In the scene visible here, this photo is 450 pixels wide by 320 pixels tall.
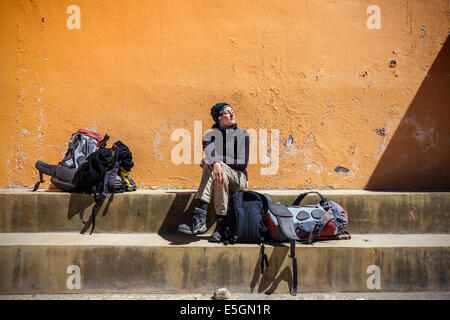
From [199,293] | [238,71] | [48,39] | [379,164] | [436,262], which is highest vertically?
[48,39]

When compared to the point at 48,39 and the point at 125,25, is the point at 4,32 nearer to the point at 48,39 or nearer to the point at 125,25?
the point at 48,39

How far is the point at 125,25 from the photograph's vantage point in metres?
4.17

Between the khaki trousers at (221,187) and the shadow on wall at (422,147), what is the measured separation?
2006 mm

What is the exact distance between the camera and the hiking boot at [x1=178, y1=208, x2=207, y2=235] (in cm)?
290

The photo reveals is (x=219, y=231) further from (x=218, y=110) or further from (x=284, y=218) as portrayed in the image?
(x=218, y=110)

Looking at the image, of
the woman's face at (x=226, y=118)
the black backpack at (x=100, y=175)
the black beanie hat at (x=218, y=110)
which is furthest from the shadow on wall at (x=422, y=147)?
the black backpack at (x=100, y=175)

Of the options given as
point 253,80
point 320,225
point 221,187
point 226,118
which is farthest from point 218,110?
point 320,225

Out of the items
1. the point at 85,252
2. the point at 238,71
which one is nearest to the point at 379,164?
the point at 238,71

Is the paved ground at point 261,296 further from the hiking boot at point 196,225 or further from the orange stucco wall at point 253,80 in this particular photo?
the orange stucco wall at point 253,80

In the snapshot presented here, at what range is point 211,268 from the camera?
9.20ft

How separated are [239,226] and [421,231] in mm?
2067

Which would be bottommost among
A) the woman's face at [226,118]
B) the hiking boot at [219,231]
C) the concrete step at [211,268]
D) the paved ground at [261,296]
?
the paved ground at [261,296]

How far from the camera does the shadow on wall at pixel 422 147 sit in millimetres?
4164

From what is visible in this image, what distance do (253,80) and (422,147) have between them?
2.39 meters
